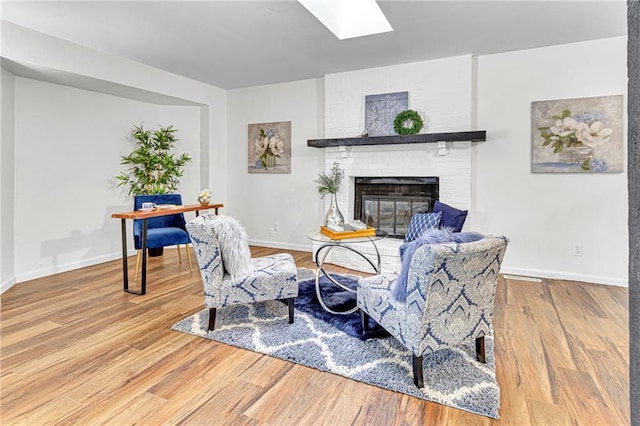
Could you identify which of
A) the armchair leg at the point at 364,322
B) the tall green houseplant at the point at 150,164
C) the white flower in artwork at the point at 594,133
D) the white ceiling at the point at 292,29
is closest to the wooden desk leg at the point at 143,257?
the tall green houseplant at the point at 150,164

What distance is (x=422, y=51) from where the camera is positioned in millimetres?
4086

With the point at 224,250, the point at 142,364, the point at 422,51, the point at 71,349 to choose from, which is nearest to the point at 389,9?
the point at 422,51

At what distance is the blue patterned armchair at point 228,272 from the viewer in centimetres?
252

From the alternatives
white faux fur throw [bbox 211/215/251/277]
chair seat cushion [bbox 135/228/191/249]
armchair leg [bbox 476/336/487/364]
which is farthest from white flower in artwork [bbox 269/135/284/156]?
armchair leg [bbox 476/336/487/364]

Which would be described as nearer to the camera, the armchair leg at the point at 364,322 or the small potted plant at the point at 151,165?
the armchair leg at the point at 364,322

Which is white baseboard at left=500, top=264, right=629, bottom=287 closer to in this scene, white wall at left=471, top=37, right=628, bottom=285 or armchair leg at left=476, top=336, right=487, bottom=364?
white wall at left=471, top=37, right=628, bottom=285

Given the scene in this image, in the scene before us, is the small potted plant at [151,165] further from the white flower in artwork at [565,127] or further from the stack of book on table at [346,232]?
the white flower in artwork at [565,127]

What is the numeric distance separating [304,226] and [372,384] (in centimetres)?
Result: 360

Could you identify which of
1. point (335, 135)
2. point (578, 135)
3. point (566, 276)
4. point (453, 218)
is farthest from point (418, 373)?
point (335, 135)

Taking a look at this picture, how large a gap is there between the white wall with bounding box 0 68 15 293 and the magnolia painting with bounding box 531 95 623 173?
17.8 ft

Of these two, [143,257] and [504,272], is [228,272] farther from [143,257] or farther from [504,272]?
[504,272]

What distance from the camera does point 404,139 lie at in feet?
14.4

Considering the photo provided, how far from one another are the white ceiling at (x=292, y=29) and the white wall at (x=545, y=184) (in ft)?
0.55

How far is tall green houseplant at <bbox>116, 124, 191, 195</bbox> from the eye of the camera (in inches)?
196
